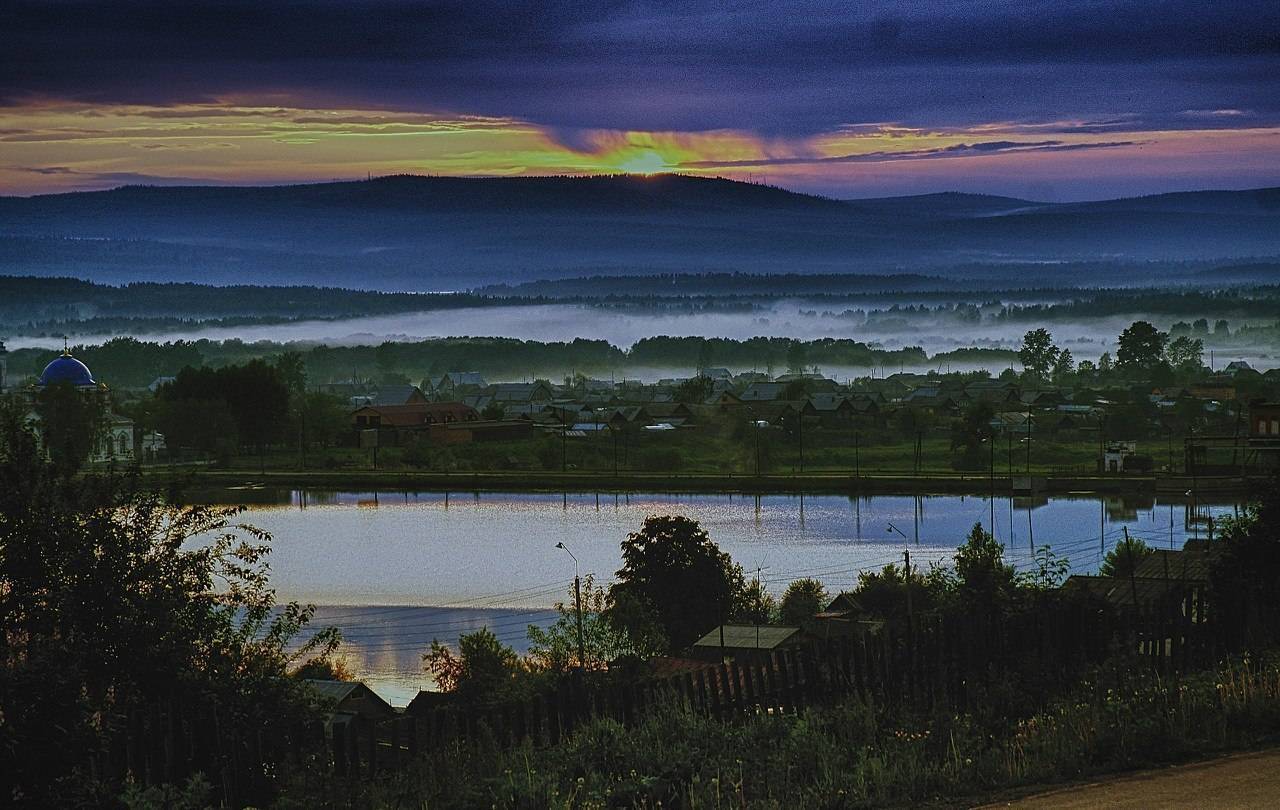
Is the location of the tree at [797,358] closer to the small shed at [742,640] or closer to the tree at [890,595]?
the tree at [890,595]

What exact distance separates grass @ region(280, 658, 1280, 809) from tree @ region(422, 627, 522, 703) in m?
5.01

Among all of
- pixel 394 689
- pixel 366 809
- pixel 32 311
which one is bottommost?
pixel 394 689

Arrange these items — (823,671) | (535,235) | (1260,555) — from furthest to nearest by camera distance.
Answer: (535,235) < (1260,555) < (823,671)

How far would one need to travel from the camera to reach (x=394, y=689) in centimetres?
1232

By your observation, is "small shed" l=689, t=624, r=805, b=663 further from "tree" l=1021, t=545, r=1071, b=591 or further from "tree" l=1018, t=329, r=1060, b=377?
"tree" l=1018, t=329, r=1060, b=377

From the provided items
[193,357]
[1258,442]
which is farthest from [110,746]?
[193,357]

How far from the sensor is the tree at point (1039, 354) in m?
70.1

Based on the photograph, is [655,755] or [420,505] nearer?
[655,755]

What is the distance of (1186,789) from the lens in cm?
453

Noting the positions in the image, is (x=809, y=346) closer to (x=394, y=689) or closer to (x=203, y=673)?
(x=394, y=689)

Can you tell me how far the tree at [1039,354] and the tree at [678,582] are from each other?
56158 millimetres

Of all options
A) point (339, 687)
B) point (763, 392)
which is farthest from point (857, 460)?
point (339, 687)

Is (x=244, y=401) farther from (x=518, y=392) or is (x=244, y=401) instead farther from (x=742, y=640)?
(x=742, y=640)

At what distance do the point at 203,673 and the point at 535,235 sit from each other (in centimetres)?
14645
